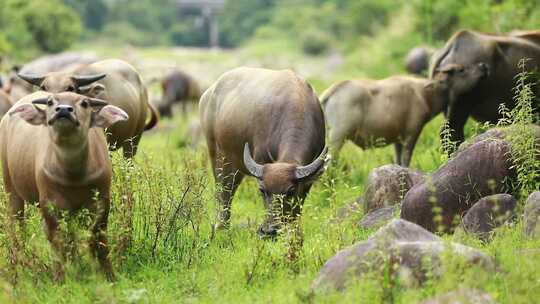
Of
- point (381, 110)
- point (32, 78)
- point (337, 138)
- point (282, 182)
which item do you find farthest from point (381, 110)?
point (32, 78)

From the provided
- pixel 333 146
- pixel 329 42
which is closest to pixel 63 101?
pixel 333 146

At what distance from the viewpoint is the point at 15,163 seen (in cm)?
757

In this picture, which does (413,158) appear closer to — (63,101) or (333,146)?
(333,146)

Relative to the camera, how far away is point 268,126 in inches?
351

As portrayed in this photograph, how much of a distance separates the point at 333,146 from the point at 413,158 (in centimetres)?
135

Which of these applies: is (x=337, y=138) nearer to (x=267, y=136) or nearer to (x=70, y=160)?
(x=267, y=136)

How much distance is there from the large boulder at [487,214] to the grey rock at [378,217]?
1129 millimetres

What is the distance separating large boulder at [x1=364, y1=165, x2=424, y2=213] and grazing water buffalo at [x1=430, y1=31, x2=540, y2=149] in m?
1.56

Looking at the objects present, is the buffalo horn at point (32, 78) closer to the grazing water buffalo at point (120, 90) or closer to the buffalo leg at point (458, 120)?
the grazing water buffalo at point (120, 90)

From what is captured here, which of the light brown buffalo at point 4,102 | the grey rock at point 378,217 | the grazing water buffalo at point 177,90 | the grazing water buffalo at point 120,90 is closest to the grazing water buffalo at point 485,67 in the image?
the grey rock at point 378,217

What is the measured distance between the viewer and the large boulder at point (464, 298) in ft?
18.1

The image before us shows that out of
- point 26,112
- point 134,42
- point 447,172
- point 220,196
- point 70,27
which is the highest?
point 26,112

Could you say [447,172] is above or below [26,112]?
below

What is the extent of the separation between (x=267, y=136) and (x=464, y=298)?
146 inches
